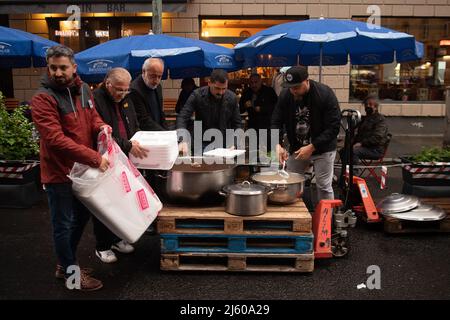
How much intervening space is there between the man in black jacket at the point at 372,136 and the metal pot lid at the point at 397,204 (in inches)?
84.6

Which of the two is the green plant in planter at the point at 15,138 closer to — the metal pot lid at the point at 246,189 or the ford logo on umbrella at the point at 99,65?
the ford logo on umbrella at the point at 99,65

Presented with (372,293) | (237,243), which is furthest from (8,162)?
(372,293)

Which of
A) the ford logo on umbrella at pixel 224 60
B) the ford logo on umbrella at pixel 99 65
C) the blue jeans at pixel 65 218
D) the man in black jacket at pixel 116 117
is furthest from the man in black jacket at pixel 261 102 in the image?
the blue jeans at pixel 65 218

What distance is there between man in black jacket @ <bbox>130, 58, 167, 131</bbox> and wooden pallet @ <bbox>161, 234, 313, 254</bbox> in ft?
4.96

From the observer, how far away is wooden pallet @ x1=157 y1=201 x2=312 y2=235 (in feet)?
13.7

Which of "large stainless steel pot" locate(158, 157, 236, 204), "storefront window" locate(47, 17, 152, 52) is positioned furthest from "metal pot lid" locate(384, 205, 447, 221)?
"storefront window" locate(47, 17, 152, 52)

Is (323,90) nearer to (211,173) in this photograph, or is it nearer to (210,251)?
(211,173)

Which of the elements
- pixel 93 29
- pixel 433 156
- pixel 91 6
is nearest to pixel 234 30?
pixel 91 6

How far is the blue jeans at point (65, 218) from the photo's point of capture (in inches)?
146

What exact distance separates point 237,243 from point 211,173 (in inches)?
26.8

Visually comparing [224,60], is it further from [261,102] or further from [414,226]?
[414,226]

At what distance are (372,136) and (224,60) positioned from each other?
2.79m
